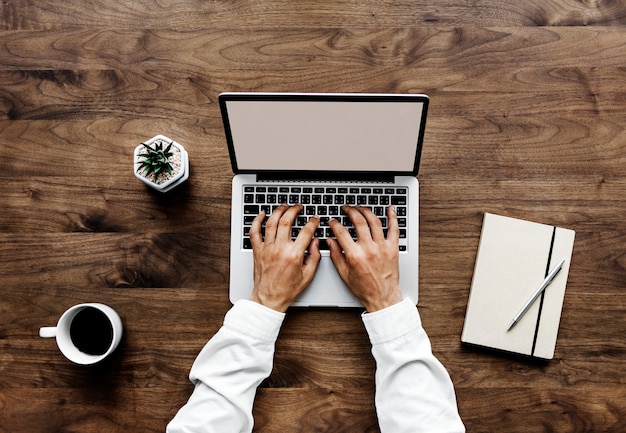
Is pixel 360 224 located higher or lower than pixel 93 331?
higher

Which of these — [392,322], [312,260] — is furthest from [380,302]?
[312,260]

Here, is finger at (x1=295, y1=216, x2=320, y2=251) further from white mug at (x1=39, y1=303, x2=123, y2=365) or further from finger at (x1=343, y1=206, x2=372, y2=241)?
white mug at (x1=39, y1=303, x2=123, y2=365)

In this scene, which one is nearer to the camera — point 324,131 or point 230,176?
point 324,131

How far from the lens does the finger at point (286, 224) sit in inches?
A: 35.3

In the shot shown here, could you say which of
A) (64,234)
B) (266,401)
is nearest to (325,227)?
(266,401)

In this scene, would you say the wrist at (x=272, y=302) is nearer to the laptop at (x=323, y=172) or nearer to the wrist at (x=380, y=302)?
the laptop at (x=323, y=172)

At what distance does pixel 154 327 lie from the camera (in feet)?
3.02

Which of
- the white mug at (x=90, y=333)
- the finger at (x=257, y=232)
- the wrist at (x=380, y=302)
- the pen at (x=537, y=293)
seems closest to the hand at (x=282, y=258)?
the finger at (x=257, y=232)

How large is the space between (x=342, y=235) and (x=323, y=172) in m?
0.12

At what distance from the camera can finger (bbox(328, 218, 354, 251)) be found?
0.89m

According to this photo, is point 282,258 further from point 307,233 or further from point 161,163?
point 161,163

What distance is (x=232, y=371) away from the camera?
85 cm

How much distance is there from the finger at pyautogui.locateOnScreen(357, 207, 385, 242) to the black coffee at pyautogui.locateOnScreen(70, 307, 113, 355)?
0.49 metres

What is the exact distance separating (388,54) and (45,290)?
0.79 metres
